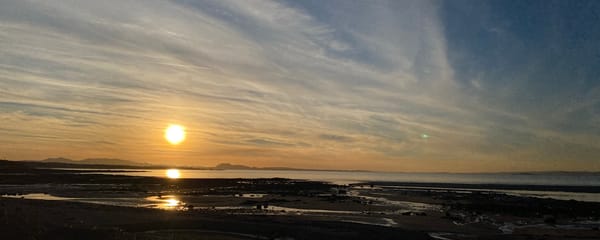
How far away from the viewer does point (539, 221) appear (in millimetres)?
35344

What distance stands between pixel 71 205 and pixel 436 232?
87.5 ft

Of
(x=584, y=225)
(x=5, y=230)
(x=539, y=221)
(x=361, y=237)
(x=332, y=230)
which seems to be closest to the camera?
(x=5, y=230)

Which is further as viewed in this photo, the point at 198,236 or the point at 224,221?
the point at 224,221

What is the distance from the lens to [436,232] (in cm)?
2773

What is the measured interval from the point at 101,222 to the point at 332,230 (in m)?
13.1

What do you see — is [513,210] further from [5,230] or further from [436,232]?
[5,230]

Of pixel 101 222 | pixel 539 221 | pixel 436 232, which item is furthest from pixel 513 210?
pixel 101 222

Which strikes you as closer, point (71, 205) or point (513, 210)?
point (71, 205)

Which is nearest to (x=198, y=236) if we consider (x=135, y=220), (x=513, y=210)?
(x=135, y=220)

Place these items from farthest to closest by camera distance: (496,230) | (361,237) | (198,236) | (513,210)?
(513,210), (496,230), (361,237), (198,236)

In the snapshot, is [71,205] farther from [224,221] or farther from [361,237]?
[361,237]

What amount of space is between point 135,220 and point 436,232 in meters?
17.8

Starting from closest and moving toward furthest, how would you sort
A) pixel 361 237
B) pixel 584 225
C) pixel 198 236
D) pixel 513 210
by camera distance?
pixel 198 236, pixel 361 237, pixel 584 225, pixel 513 210

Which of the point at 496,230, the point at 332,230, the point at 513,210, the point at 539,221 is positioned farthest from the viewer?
the point at 513,210
